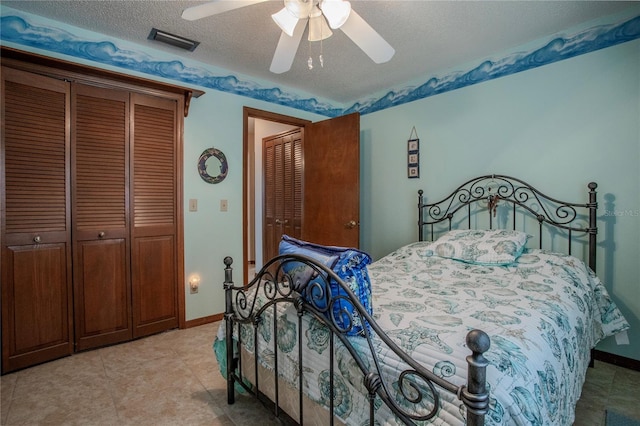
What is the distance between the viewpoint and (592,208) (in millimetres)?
2236

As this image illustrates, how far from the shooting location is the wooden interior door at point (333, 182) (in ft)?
11.2

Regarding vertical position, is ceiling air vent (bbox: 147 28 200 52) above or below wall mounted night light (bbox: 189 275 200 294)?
above

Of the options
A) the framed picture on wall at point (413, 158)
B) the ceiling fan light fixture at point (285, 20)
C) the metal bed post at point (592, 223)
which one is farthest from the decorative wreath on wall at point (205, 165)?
the metal bed post at point (592, 223)

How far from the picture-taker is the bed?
90cm

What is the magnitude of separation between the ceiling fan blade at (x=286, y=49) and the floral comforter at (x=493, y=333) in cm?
148

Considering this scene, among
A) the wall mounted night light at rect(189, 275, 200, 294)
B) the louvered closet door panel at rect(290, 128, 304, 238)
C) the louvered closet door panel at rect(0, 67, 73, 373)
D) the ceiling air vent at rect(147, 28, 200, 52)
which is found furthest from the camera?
the louvered closet door panel at rect(290, 128, 304, 238)

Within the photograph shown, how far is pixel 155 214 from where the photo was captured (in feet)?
8.80

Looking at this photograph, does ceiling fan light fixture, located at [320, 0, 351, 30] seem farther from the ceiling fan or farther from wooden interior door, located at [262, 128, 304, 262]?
wooden interior door, located at [262, 128, 304, 262]

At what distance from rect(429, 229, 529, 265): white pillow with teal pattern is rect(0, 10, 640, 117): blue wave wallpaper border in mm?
1410

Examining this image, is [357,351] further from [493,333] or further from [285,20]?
[285,20]

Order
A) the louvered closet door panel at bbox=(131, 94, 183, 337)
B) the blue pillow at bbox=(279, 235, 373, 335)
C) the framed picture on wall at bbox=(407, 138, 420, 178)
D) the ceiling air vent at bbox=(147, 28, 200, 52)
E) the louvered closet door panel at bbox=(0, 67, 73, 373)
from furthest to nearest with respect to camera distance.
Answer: the framed picture on wall at bbox=(407, 138, 420, 178) → the louvered closet door panel at bbox=(131, 94, 183, 337) → the ceiling air vent at bbox=(147, 28, 200, 52) → the louvered closet door panel at bbox=(0, 67, 73, 373) → the blue pillow at bbox=(279, 235, 373, 335)

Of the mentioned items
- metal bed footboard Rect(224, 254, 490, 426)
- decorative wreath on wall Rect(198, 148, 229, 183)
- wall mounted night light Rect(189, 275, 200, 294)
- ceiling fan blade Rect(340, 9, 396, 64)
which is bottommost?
wall mounted night light Rect(189, 275, 200, 294)

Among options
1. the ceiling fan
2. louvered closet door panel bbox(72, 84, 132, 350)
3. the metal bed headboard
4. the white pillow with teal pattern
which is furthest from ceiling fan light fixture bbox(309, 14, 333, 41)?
the metal bed headboard

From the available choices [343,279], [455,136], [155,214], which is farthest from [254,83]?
[343,279]
